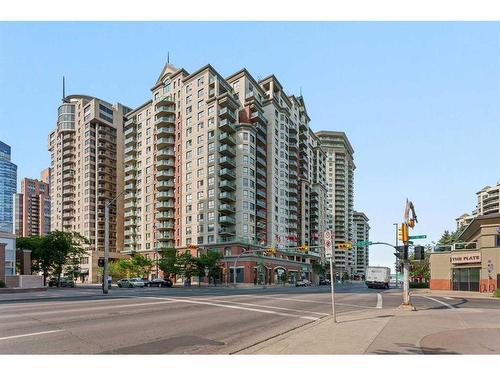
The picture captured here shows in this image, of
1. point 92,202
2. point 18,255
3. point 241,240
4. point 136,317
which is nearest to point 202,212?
point 241,240

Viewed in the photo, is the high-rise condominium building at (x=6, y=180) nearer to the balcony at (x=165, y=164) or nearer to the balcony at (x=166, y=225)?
the balcony at (x=165, y=164)

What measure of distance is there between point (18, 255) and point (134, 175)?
4749 centimetres

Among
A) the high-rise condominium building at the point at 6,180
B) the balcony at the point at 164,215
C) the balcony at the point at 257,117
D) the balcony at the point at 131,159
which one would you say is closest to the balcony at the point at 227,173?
the balcony at the point at 257,117

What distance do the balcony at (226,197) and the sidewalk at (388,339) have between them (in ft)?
223

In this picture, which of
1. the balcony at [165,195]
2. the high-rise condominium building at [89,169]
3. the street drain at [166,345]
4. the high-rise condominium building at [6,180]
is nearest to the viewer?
the street drain at [166,345]

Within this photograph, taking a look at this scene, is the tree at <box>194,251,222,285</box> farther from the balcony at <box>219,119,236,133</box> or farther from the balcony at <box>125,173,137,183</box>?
the balcony at <box>125,173,137,183</box>

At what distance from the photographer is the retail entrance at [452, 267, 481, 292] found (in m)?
45.5

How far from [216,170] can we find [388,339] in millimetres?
73944

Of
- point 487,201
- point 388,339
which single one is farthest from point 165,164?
point 487,201

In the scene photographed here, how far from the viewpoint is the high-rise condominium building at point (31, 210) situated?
16712 cm

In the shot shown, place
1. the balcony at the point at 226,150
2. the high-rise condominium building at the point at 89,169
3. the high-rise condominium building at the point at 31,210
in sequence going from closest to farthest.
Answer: the balcony at the point at 226,150 → the high-rise condominium building at the point at 89,169 → the high-rise condominium building at the point at 31,210

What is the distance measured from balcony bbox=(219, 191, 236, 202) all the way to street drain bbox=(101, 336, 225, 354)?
7056 cm

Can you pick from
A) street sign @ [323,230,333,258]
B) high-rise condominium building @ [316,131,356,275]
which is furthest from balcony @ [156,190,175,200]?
high-rise condominium building @ [316,131,356,275]

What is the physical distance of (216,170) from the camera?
82938mm
